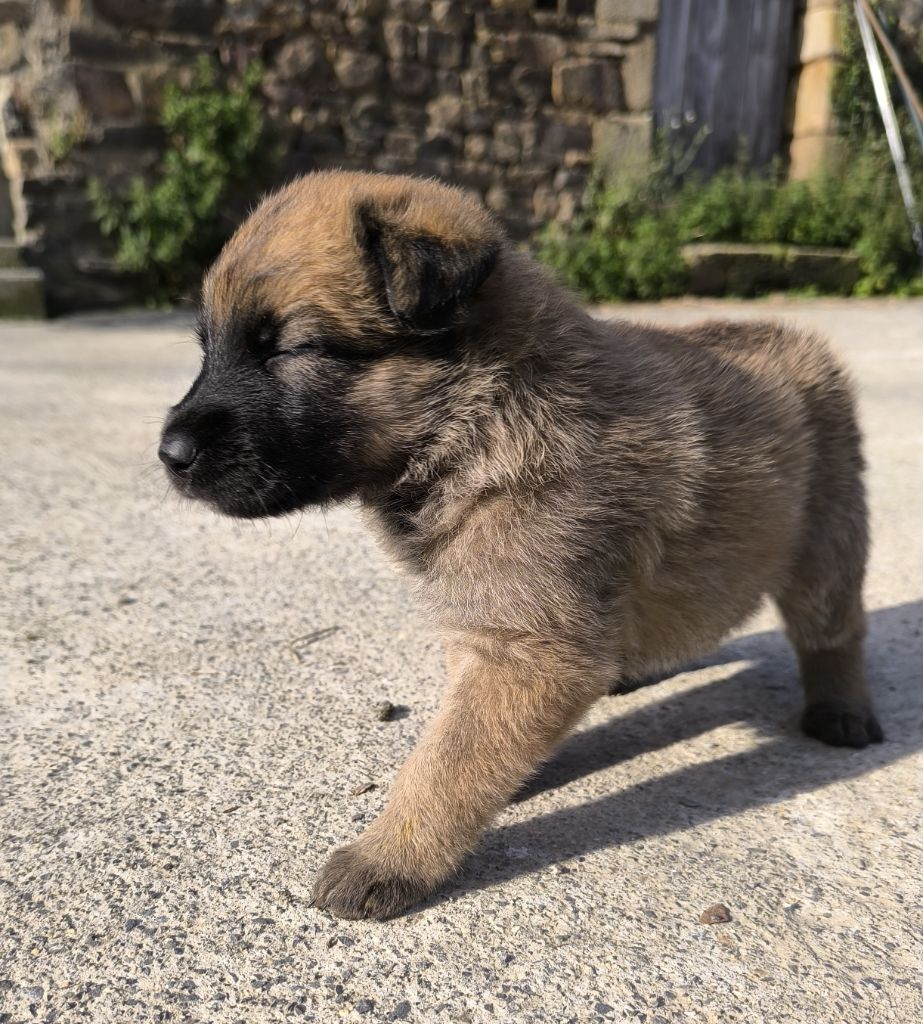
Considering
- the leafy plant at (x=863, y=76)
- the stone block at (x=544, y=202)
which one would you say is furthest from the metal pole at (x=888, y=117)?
the stone block at (x=544, y=202)

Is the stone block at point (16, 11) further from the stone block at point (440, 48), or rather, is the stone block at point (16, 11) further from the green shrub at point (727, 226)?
the green shrub at point (727, 226)

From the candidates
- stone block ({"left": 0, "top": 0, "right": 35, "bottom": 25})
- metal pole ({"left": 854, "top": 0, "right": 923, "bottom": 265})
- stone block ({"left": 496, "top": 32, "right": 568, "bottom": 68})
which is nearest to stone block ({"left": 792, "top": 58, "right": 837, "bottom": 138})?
metal pole ({"left": 854, "top": 0, "right": 923, "bottom": 265})

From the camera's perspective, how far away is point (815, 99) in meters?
10.9

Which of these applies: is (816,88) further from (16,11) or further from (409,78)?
(16,11)

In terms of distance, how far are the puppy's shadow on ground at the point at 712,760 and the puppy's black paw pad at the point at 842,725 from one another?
0.03 metres

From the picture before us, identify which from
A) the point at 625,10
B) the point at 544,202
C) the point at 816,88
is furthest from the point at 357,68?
the point at 816,88

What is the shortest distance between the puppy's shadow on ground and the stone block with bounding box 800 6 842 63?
30.8 ft

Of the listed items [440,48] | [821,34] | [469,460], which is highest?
[821,34]

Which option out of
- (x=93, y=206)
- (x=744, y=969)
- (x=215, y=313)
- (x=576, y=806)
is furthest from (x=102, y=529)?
(x=93, y=206)

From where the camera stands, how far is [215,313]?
2.24 metres

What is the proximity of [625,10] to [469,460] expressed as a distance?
9894 mm

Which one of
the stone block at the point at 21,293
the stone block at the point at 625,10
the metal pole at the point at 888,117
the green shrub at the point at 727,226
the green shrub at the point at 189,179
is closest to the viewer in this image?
the stone block at the point at 21,293

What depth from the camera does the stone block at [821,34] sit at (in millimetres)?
10492

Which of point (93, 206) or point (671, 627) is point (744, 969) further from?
point (93, 206)
